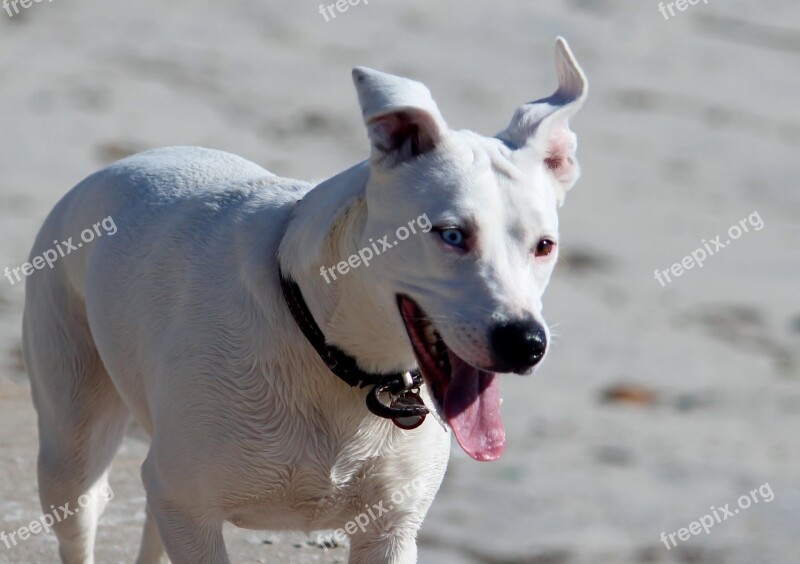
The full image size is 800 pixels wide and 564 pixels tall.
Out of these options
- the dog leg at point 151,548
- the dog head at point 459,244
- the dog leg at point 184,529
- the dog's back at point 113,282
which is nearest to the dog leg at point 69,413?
the dog's back at point 113,282

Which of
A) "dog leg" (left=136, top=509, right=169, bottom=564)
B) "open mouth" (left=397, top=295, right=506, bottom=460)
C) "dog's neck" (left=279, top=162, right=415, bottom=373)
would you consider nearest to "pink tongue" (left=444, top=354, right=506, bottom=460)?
"open mouth" (left=397, top=295, right=506, bottom=460)

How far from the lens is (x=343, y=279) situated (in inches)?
138

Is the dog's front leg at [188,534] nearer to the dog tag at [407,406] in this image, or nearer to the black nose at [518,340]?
the dog tag at [407,406]

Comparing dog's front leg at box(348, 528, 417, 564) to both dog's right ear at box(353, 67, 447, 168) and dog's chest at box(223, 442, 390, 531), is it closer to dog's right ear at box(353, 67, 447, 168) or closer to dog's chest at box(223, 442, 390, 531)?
dog's chest at box(223, 442, 390, 531)

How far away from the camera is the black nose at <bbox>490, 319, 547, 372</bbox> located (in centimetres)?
315

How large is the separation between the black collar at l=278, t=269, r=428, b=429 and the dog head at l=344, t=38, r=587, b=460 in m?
0.21

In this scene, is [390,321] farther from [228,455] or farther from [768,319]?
[768,319]

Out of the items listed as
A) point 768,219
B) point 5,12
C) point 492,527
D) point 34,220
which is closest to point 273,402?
point 492,527

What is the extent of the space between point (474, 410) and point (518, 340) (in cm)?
28

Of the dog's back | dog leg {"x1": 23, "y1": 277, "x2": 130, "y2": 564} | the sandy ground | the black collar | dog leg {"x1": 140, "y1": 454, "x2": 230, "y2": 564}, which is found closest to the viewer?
the black collar

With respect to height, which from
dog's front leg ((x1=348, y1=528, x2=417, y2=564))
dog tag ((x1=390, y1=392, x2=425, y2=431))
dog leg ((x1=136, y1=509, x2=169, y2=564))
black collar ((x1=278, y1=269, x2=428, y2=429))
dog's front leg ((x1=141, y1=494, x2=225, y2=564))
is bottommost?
dog leg ((x1=136, y1=509, x2=169, y2=564))

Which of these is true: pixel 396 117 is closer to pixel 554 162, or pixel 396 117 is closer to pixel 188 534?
pixel 554 162

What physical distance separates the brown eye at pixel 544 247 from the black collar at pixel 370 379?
0.50 meters

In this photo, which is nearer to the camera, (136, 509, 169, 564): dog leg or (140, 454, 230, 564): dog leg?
(140, 454, 230, 564): dog leg
